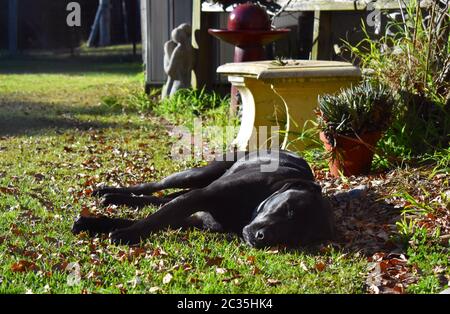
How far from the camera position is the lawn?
4633mm

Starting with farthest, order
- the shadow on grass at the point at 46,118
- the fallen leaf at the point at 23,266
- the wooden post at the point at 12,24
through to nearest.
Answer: the wooden post at the point at 12,24 → the shadow on grass at the point at 46,118 → the fallen leaf at the point at 23,266

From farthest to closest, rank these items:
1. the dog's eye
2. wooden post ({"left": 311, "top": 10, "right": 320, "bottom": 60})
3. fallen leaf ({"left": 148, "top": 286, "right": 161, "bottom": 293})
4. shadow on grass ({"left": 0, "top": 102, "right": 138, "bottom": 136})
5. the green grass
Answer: shadow on grass ({"left": 0, "top": 102, "right": 138, "bottom": 136})
wooden post ({"left": 311, "top": 10, "right": 320, "bottom": 60})
the dog's eye
the green grass
fallen leaf ({"left": 148, "top": 286, "right": 161, "bottom": 293})

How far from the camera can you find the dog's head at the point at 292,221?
202 inches

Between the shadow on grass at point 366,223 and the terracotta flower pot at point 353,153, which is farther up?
the terracotta flower pot at point 353,153

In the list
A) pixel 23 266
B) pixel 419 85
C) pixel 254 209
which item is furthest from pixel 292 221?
pixel 419 85

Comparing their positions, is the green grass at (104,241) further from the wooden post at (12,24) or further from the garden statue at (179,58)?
the wooden post at (12,24)

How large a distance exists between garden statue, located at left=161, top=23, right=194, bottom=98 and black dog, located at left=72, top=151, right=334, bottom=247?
6.46m

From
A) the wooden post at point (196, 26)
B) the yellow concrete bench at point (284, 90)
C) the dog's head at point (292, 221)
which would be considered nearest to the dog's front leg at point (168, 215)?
the dog's head at point (292, 221)

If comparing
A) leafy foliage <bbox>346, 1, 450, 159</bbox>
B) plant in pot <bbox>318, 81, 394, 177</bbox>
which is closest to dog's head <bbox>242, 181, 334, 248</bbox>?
plant in pot <bbox>318, 81, 394, 177</bbox>

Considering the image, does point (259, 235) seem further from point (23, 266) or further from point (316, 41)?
point (316, 41)

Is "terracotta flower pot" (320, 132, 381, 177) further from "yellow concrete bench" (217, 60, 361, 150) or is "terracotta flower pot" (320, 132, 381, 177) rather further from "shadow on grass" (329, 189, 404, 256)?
"yellow concrete bench" (217, 60, 361, 150)

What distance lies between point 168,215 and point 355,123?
2126 mm

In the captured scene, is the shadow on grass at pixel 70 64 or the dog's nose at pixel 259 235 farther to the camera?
the shadow on grass at pixel 70 64
